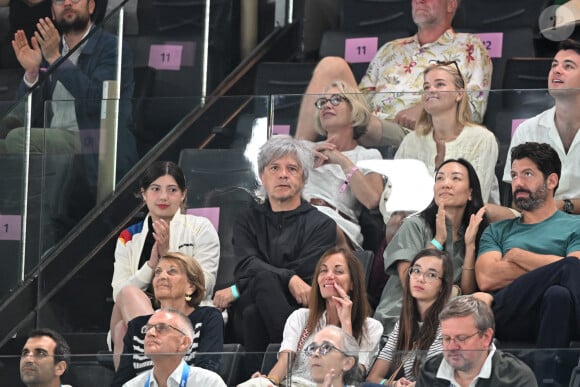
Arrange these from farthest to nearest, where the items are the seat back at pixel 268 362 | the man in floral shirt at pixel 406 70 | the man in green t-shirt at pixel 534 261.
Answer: the man in floral shirt at pixel 406 70, the man in green t-shirt at pixel 534 261, the seat back at pixel 268 362

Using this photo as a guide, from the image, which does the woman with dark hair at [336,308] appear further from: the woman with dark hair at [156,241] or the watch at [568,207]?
the watch at [568,207]

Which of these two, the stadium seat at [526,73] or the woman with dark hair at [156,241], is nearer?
the woman with dark hair at [156,241]

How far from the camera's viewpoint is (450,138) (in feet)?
25.2

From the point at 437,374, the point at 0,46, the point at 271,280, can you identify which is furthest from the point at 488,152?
the point at 0,46

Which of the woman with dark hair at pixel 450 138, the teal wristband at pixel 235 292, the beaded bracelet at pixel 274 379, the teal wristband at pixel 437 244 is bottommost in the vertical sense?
the beaded bracelet at pixel 274 379

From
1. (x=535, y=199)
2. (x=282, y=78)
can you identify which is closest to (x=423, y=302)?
(x=535, y=199)

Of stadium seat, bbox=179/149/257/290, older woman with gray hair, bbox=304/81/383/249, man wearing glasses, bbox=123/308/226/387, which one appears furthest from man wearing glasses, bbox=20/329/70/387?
older woman with gray hair, bbox=304/81/383/249

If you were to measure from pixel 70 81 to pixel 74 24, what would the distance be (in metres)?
0.55

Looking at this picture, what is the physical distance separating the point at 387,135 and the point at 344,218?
39cm

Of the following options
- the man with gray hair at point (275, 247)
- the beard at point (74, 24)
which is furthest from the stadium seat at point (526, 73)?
the beard at point (74, 24)

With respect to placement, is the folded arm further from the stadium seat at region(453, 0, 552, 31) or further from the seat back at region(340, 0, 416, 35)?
the seat back at region(340, 0, 416, 35)

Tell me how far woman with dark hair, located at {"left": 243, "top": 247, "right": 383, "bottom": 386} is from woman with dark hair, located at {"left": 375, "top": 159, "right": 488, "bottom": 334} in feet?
0.53

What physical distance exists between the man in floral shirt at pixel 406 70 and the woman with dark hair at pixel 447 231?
332 millimetres

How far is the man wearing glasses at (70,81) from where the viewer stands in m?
8.11
